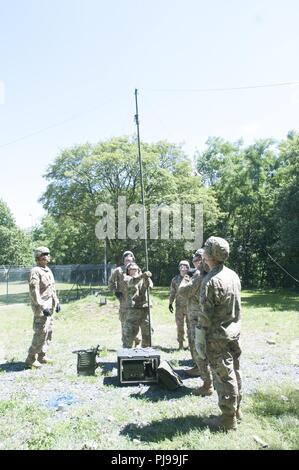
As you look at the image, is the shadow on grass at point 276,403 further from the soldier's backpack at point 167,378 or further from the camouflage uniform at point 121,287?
the camouflage uniform at point 121,287

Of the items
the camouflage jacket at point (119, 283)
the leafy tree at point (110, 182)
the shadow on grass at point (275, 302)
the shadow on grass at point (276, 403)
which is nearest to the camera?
the shadow on grass at point (276, 403)

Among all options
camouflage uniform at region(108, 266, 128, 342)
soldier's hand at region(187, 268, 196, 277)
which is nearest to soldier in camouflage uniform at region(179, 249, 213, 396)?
soldier's hand at region(187, 268, 196, 277)

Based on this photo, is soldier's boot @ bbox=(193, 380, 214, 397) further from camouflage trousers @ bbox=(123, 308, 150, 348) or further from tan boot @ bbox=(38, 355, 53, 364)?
tan boot @ bbox=(38, 355, 53, 364)

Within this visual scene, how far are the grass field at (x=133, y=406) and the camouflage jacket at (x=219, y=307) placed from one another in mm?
1158

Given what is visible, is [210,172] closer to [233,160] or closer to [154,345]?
[233,160]

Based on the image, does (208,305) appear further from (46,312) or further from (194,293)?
(46,312)

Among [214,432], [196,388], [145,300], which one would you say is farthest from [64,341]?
[214,432]

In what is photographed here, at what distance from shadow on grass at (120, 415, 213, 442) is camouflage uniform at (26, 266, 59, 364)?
3.32 m

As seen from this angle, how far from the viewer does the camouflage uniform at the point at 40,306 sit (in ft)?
25.9

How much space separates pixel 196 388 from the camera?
21.4 feet

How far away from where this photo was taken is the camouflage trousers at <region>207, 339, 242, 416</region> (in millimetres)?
4660

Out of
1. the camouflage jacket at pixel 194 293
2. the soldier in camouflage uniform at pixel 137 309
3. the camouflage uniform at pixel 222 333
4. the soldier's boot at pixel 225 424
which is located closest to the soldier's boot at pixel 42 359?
the soldier in camouflage uniform at pixel 137 309

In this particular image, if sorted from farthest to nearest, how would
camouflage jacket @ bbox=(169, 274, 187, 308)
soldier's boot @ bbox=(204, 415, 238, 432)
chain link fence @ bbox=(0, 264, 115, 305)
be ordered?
chain link fence @ bbox=(0, 264, 115, 305) < camouflage jacket @ bbox=(169, 274, 187, 308) < soldier's boot @ bbox=(204, 415, 238, 432)

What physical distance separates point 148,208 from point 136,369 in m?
20.1
